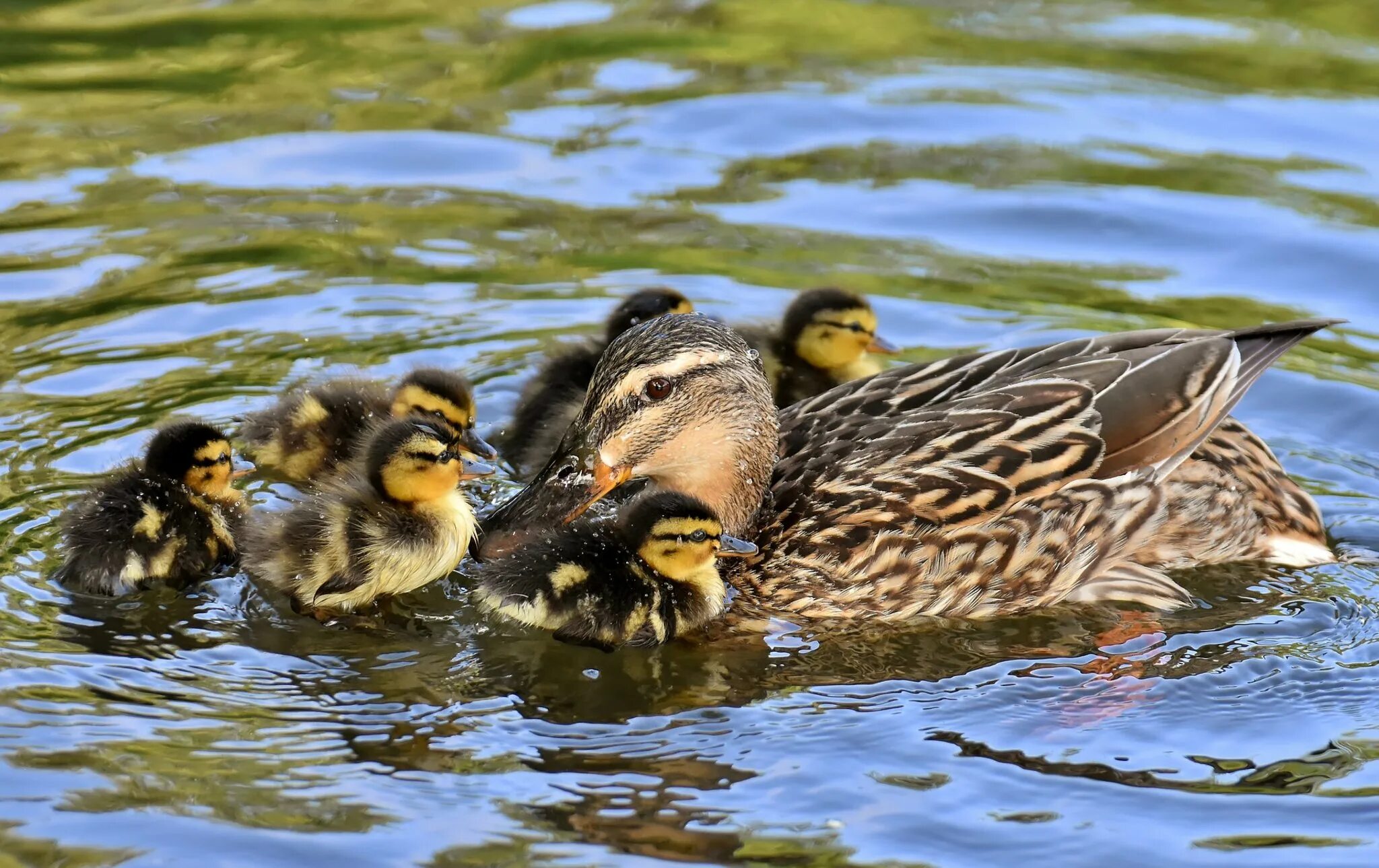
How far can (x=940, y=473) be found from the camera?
5.33 m

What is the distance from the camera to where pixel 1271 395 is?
6.93 m

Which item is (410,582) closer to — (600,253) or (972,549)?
(972,549)

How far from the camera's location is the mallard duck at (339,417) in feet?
19.4

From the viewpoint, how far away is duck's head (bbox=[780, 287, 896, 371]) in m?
6.72

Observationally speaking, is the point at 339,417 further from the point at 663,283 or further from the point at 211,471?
the point at 663,283

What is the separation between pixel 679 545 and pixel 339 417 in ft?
5.03

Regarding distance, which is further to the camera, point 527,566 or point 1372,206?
point 1372,206

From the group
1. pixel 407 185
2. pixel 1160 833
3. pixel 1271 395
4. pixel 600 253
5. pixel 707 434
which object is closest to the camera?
pixel 1160 833

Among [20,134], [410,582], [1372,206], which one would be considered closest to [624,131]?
[20,134]

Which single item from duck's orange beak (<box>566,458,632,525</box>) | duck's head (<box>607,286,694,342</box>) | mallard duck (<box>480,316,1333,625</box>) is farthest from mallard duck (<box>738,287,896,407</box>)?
duck's orange beak (<box>566,458,632,525</box>)

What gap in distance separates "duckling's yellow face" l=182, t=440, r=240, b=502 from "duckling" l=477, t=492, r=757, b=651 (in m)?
0.90

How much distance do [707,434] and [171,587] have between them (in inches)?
64.2

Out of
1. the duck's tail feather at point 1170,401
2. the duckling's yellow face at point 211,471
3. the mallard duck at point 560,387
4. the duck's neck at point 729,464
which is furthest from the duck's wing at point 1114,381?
the duckling's yellow face at point 211,471

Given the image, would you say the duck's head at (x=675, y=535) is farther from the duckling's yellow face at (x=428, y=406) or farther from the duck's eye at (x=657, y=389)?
the duckling's yellow face at (x=428, y=406)
